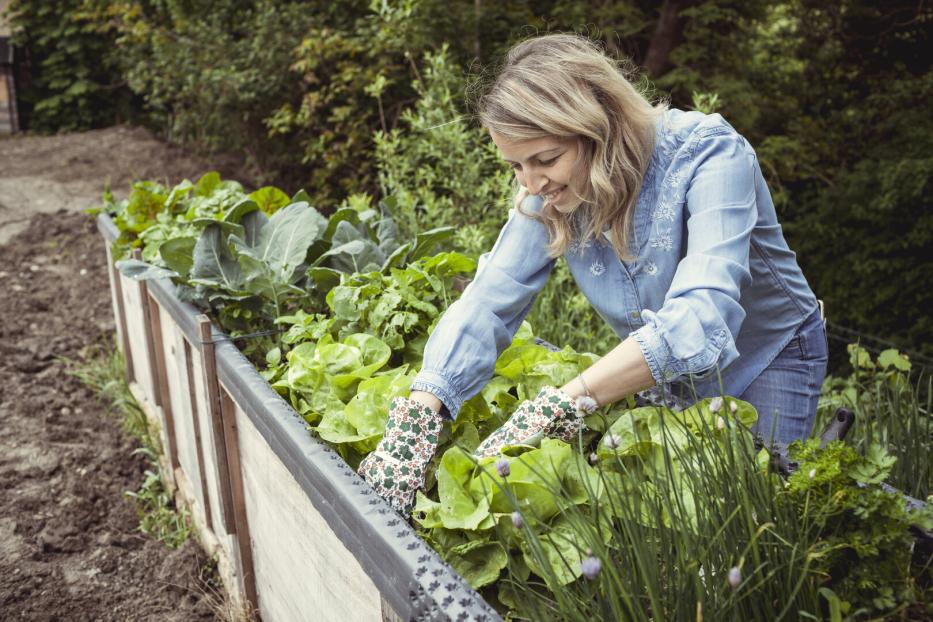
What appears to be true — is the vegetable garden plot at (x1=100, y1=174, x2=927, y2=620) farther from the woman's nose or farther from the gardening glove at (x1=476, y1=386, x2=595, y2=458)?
the woman's nose

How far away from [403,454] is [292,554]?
615 millimetres

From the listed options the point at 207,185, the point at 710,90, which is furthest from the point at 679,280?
the point at 710,90

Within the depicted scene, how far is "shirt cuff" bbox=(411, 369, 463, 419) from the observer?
5.82 feet

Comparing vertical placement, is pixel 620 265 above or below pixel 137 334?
above

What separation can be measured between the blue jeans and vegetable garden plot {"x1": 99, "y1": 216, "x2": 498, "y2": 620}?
1.06m

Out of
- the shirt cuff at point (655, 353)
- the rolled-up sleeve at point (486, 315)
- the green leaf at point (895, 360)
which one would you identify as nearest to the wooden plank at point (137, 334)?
the rolled-up sleeve at point (486, 315)

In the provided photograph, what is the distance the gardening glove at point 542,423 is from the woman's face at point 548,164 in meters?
0.46

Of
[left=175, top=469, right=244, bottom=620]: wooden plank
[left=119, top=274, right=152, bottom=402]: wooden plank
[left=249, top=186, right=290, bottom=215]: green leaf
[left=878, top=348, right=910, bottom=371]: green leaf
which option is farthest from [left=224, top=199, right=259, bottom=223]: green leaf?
[left=878, top=348, right=910, bottom=371]: green leaf

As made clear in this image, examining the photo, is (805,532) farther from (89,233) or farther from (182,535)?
(89,233)

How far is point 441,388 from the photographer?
178 cm

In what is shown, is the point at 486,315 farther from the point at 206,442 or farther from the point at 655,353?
the point at 206,442

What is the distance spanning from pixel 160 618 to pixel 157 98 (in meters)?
7.93

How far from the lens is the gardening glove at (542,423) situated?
1637 mm

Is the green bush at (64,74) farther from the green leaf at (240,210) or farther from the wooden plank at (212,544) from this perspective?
the green leaf at (240,210)
